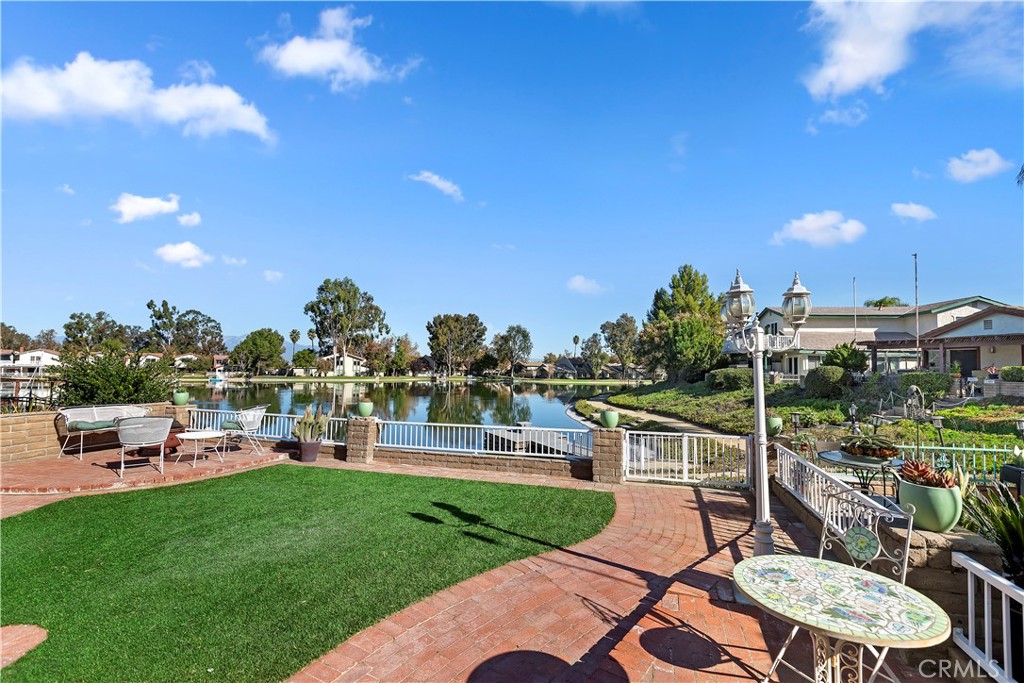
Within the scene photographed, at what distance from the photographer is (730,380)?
93.9 feet

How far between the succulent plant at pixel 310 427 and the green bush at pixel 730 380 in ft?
82.5

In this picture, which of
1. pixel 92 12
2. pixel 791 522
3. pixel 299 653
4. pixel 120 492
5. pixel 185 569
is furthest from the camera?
pixel 92 12

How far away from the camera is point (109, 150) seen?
971 centimetres

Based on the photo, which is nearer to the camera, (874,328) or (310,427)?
(310,427)

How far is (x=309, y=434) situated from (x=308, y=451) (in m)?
0.31

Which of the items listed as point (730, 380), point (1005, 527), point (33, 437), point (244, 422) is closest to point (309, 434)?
point (244, 422)

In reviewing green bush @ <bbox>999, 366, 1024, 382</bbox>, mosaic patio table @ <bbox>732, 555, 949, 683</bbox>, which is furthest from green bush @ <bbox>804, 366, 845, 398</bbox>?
mosaic patio table @ <bbox>732, 555, 949, 683</bbox>

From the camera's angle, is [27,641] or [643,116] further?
[643,116]

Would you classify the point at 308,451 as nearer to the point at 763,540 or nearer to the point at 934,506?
the point at 763,540

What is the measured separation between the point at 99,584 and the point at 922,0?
11414 mm

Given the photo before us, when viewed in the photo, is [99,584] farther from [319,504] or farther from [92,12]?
[92,12]

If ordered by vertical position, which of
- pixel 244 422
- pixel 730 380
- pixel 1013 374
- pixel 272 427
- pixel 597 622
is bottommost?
pixel 597 622

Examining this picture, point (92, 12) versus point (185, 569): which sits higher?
point (92, 12)

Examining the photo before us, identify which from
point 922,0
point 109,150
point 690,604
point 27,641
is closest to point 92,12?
point 109,150
